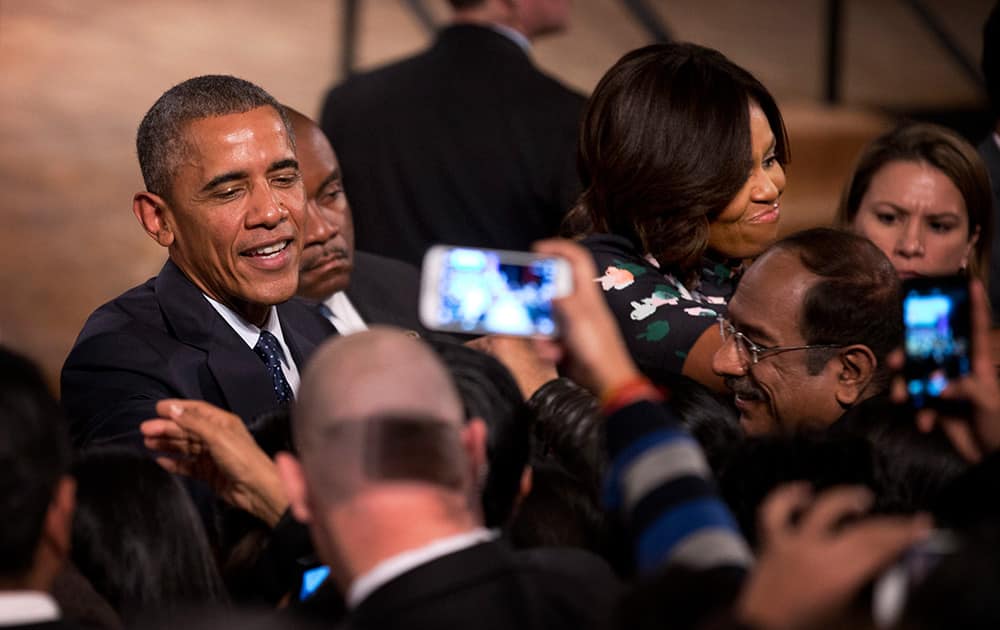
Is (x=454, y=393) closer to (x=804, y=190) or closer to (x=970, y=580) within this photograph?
(x=970, y=580)

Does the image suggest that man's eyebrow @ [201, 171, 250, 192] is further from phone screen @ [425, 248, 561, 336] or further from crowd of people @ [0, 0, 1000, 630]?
phone screen @ [425, 248, 561, 336]

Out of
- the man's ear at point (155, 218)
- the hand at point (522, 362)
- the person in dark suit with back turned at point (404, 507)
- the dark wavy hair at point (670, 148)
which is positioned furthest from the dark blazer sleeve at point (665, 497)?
the man's ear at point (155, 218)

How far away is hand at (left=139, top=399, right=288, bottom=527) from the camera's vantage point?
2.00m

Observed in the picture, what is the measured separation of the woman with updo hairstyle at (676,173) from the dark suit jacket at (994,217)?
34.6 inches

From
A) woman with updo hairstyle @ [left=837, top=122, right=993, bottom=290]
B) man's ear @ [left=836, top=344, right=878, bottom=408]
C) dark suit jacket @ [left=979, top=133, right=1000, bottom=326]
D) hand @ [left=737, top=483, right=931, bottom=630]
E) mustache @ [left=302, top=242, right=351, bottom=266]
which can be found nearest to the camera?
hand @ [left=737, top=483, right=931, bottom=630]

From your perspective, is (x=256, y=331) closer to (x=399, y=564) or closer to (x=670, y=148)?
(x=670, y=148)

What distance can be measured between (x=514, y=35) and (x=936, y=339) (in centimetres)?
217

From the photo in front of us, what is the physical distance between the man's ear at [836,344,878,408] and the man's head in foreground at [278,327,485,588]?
3.25 feet

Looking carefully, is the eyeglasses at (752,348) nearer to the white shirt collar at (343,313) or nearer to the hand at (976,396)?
the hand at (976,396)

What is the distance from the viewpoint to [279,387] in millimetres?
2547

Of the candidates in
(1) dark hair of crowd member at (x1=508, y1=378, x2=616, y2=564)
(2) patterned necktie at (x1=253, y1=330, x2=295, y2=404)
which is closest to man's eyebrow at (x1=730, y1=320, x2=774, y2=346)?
(1) dark hair of crowd member at (x1=508, y1=378, x2=616, y2=564)

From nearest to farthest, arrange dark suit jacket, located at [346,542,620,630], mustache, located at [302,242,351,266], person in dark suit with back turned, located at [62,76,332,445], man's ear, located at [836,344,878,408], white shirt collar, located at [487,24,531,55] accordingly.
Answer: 1. dark suit jacket, located at [346,542,620,630]
2. man's ear, located at [836,344,878,408]
3. person in dark suit with back turned, located at [62,76,332,445]
4. mustache, located at [302,242,351,266]
5. white shirt collar, located at [487,24,531,55]

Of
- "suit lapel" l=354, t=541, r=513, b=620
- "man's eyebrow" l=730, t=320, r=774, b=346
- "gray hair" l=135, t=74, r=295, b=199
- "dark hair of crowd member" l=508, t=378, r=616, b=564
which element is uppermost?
"gray hair" l=135, t=74, r=295, b=199

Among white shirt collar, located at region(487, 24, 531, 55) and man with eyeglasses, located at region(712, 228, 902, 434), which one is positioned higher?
white shirt collar, located at region(487, 24, 531, 55)
